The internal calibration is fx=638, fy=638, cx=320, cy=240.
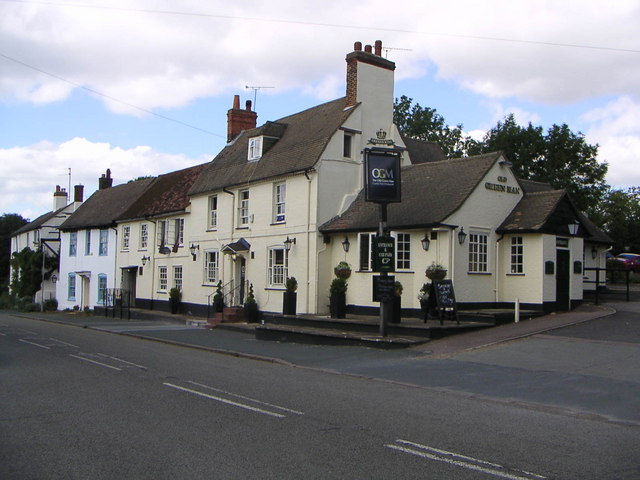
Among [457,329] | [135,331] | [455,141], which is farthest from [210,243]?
[455,141]

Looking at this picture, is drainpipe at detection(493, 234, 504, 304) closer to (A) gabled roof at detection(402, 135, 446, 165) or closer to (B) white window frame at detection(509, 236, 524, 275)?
(B) white window frame at detection(509, 236, 524, 275)

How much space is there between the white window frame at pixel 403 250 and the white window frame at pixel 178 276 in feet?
47.0

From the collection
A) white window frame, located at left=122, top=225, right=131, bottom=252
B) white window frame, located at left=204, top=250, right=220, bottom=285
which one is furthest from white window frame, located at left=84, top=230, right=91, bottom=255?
white window frame, located at left=204, top=250, right=220, bottom=285

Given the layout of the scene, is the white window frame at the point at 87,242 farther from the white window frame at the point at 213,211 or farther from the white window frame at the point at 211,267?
the white window frame at the point at 213,211

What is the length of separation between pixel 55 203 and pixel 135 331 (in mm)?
37501

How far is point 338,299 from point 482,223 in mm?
5508

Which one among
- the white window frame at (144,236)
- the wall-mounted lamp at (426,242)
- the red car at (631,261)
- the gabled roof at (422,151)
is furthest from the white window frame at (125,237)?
the red car at (631,261)

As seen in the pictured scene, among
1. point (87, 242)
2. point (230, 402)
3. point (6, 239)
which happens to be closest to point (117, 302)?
point (87, 242)

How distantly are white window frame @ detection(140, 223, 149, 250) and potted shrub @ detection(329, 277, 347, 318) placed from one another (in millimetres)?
17023

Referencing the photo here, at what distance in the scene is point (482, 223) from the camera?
70.7 feet

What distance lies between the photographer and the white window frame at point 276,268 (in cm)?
2547

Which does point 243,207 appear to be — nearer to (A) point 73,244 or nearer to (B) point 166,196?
(B) point 166,196

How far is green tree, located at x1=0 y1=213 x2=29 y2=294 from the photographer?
7250cm

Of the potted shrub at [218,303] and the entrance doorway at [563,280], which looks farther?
the potted shrub at [218,303]
